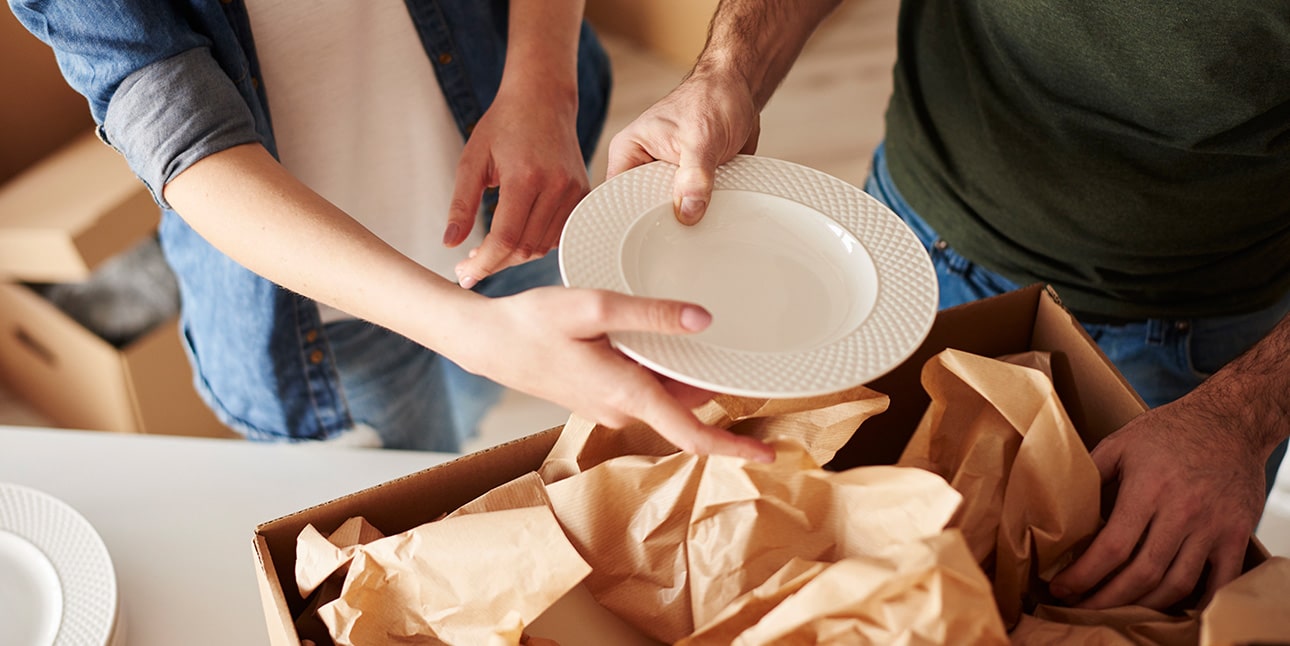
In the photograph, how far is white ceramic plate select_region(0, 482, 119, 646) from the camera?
0.76 m

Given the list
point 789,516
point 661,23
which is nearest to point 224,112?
point 789,516

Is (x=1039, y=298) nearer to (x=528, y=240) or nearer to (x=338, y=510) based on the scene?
(x=528, y=240)

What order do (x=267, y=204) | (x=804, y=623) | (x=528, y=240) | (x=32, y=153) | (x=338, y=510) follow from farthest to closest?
(x=32, y=153) < (x=528, y=240) < (x=267, y=204) < (x=338, y=510) < (x=804, y=623)

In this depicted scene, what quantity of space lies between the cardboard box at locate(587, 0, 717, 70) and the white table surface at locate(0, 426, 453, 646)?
84.1 inches

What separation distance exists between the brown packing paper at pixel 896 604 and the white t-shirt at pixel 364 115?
709mm

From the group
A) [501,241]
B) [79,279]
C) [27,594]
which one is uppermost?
[501,241]

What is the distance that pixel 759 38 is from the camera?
1009 mm

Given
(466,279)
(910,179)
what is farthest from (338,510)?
(910,179)

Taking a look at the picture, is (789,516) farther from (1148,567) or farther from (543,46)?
(543,46)

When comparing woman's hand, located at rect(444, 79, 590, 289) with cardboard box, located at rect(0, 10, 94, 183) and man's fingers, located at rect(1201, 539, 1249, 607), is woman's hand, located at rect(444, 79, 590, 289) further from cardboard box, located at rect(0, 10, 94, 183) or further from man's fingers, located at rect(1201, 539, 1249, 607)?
cardboard box, located at rect(0, 10, 94, 183)

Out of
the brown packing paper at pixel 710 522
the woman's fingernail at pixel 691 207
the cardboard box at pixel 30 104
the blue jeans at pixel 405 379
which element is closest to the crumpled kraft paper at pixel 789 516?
the brown packing paper at pixel 710 522

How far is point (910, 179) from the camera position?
1.17 metres

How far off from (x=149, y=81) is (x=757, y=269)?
527 mm

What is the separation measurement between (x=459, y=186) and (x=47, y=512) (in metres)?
0.48
